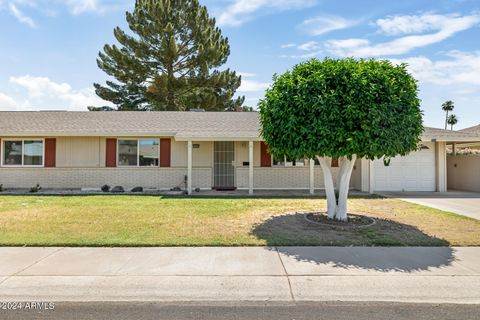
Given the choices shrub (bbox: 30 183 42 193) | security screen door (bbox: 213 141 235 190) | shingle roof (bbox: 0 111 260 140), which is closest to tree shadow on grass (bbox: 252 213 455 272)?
shingle roof (bbox: 0 111 260 140)

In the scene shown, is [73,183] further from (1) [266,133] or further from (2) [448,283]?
(2) [448,283]

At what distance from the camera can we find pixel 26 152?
15.2m

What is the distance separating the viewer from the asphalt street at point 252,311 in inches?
137

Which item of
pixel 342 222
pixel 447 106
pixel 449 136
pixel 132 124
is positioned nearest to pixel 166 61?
pixel 132 124

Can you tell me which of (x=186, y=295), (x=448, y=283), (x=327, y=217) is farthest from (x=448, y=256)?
(x=186, y=295)

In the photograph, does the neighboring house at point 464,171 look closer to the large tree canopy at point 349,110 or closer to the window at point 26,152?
the large tree canopy at point 349,110

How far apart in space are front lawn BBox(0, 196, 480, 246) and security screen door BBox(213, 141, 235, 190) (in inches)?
164

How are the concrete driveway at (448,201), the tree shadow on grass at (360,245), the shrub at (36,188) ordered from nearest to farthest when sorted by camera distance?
the tree shadow on grass at (360,245)
the concrete driveway at (448,201)
the shrub at (36,188)

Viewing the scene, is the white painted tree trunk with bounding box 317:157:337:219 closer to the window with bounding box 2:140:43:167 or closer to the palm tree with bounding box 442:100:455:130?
the window with bounding box 2:140:43:167

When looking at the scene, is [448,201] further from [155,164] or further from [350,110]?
[155,164]

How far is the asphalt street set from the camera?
3492 mm

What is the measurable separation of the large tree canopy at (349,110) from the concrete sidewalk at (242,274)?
2.40m

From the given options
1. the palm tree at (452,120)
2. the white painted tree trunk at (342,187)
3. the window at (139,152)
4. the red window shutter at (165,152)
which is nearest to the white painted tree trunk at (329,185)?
the white painted tree trunk at (342,187)

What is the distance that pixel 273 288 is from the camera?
4238 millimetres
